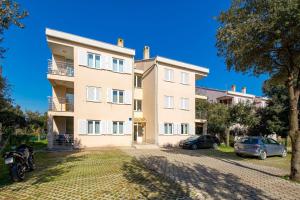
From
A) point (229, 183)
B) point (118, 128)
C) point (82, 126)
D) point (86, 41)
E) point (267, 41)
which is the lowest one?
point (229, 183)

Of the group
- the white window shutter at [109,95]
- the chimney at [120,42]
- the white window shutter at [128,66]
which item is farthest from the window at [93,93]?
the chimney at [120,42]

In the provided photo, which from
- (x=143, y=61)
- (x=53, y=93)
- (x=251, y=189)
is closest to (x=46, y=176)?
(x=251, y=189)

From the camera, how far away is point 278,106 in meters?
28.8

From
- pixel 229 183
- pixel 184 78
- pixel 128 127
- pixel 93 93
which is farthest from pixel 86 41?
pixel 229 183

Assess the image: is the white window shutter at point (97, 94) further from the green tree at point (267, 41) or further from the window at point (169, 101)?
the green tree at point (267, 41)

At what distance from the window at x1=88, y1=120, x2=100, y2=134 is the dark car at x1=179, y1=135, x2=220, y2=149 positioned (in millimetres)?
9539

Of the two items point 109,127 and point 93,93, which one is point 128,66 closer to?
point 93,93

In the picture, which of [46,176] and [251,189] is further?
[46,176]

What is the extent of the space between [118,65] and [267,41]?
685 inches

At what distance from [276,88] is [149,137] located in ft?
55.0

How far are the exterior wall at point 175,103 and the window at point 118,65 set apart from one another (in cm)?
471

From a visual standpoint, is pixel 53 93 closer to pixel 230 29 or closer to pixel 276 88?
pixel 230 29

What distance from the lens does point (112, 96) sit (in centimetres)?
2569

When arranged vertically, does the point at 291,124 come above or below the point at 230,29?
below
